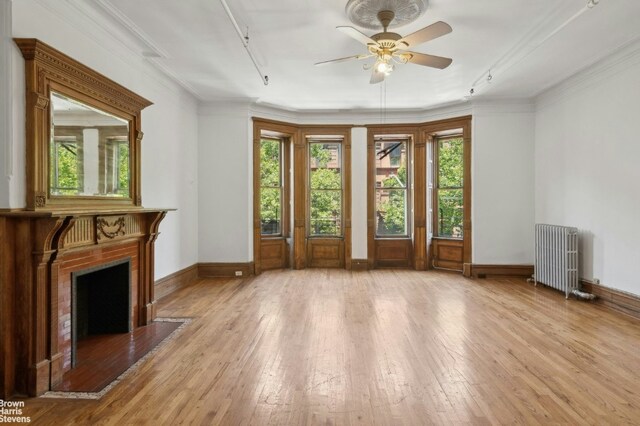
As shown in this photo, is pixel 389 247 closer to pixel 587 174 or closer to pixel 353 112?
pixel 353 112

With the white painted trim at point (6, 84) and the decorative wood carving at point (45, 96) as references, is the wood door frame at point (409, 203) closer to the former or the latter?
the decorative wood carving at point (45, 96)

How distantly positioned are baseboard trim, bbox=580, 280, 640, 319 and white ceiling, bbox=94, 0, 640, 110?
305 cm

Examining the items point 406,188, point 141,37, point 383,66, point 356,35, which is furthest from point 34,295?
point 406,188

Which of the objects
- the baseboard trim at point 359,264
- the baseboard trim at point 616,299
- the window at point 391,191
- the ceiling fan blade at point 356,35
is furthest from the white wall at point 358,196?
the ceiling fan blade at point 356,35

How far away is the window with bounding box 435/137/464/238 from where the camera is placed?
7348 millimetres

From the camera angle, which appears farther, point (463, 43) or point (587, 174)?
point (587, 174)

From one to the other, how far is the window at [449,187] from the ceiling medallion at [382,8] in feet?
13.1

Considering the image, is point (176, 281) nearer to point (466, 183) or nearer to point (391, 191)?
point (391, 191)

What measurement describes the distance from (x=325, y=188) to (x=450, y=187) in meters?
2.52

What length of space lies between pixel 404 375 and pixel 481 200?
4793 mm

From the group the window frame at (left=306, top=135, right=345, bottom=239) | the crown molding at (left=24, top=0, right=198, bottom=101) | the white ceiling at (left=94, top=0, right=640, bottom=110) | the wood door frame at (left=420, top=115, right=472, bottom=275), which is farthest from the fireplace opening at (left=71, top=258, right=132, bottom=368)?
the wood door frame at (left=420, top=115, right=472, bottom=275)

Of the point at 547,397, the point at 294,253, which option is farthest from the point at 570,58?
the point at 294,253

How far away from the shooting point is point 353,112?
7719 mm

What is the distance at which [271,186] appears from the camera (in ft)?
24.9
